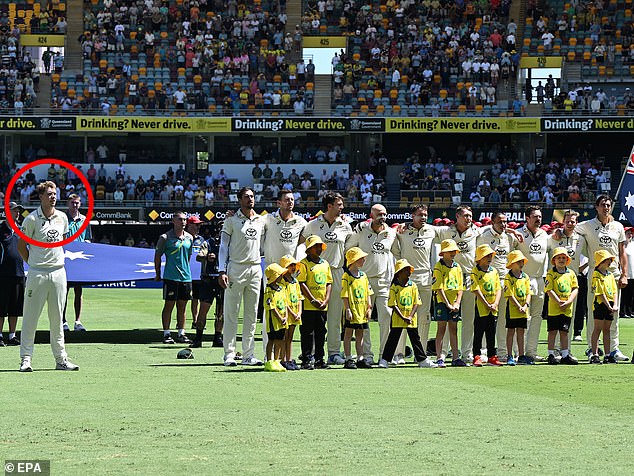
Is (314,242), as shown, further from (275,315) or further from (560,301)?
(560,301)

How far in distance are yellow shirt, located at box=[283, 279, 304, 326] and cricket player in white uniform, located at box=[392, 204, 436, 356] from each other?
174 centimetres

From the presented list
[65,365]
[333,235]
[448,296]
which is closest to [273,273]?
[333,235]

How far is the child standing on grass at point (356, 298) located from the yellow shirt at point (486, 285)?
1528mm

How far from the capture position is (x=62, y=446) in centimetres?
836

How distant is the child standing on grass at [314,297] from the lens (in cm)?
1409

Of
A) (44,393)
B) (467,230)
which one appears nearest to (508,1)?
(467,230)

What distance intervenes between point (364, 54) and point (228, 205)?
9641 millimetres

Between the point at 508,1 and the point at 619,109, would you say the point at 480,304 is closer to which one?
the point at 619,109

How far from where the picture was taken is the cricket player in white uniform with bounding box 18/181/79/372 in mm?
13219

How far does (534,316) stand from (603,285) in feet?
3.21

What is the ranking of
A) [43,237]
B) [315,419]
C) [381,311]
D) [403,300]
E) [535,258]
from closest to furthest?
[315,419] → [43,237] → [403,300] → [381,311] → [535,258]

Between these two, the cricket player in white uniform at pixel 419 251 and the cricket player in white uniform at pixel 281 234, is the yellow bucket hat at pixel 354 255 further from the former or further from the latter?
the cricket player in white uniform at pixel 419 251

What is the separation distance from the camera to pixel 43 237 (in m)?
13.2

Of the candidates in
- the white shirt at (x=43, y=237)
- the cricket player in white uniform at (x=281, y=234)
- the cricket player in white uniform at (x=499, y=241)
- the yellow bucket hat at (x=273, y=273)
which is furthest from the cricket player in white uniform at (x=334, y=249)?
the white shirt at (x=43, y=237)
